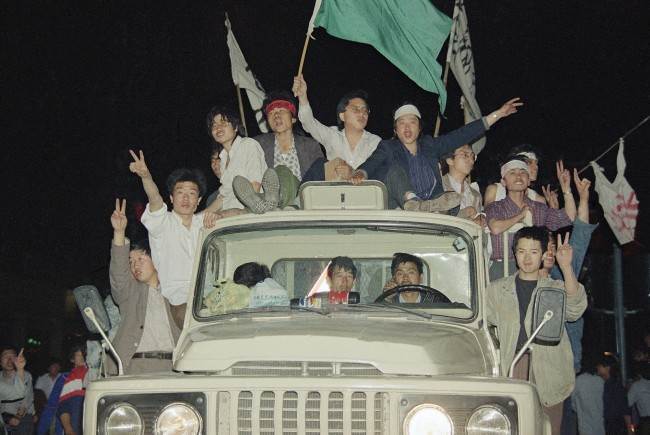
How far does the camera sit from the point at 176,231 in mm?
7004

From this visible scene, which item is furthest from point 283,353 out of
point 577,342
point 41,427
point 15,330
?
point 15,330

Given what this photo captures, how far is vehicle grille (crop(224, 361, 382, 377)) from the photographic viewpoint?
4.55 meters

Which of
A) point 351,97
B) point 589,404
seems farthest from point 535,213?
point 589,404

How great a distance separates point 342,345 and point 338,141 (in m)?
3.81

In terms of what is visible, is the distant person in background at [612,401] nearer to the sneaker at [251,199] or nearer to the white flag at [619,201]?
the white flag at [619,201]

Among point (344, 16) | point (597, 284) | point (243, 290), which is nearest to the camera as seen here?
point (243, 290)

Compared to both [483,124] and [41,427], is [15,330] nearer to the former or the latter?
[41,427]

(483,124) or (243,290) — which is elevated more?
(483,124)

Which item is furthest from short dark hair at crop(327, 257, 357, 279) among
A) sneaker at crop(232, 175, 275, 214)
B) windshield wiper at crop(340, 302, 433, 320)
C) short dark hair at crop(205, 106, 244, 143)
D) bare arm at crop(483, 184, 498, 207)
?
short dark hair at crop(205, 106, 244, 143)

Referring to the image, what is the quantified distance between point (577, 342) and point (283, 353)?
301 centimetres

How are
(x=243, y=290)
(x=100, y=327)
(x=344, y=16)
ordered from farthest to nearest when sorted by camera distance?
(x=344, y=16) < (x=243, y=290) < (x=100, y=327)

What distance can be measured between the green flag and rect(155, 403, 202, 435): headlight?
4.93 meters

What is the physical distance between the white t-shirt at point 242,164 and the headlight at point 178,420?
330 centimetres

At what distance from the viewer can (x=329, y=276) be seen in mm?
6035
